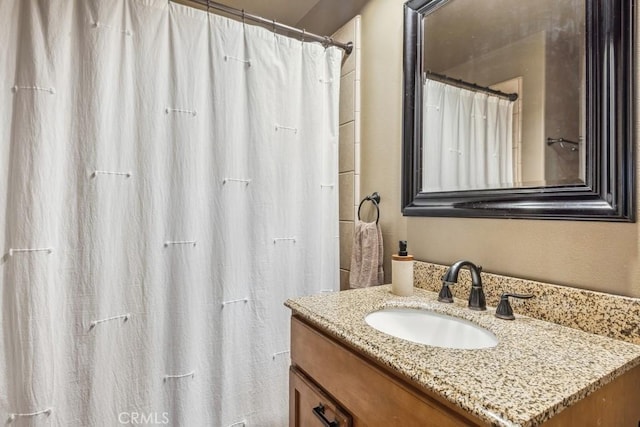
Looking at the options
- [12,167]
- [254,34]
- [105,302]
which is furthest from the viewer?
[254,34]

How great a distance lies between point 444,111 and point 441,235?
0.45 m

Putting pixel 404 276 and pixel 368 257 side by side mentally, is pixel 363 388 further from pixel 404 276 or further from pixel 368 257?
pixel 368 257

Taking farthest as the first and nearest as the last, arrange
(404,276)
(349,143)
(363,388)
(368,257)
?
(349,143) → (368,257) → (404,276) → (363,388)

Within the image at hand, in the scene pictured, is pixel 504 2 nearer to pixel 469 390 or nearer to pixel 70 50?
pixel 469 390

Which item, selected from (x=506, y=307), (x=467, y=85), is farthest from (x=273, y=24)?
(x=506, y=307)

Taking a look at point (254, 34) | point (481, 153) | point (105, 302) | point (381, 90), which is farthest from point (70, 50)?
point (481, 153)

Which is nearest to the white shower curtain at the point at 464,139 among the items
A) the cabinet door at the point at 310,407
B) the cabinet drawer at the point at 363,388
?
the cabinet drawer at the point at 363,388

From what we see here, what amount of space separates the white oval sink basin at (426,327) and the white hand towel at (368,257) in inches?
15.3

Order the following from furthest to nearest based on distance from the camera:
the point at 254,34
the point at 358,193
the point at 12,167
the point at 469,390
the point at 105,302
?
the point at 358,193 < the point at 254,34 < the point at 105,302 < the point at 12,167 < the point at 469,390

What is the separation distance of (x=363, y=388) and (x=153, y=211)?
92 centimetres

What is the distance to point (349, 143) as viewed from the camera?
1.66 meters

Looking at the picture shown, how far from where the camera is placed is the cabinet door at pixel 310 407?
825 millimetres

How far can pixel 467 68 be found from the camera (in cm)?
115

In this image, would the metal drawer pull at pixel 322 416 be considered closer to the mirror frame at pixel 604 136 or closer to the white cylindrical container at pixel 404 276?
the white cylindrical container at pixel 404 276
